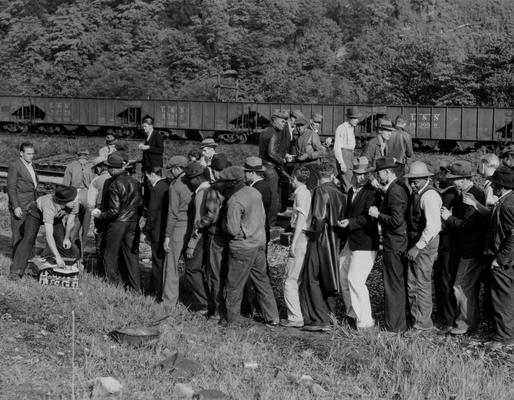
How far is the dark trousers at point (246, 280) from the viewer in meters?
8.23

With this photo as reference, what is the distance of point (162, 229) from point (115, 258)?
101cm

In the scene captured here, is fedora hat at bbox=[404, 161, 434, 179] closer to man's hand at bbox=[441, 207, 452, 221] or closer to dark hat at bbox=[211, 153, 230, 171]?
man's hand at bbox=[441, 207, 452, 221]

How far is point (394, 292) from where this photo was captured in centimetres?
795

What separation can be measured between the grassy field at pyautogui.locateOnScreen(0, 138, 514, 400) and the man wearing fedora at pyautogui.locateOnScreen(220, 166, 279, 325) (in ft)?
0.94

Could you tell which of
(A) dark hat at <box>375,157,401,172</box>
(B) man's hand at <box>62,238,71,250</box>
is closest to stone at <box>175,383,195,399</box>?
(A) dark hat at <box>375,157,401,172</box>

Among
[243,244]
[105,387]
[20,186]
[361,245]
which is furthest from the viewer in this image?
[20,186]

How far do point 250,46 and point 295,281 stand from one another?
46.2 m

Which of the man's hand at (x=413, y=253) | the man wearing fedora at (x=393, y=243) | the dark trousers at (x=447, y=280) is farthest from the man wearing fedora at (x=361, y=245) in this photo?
the dark trousers at (x=447, y=280)

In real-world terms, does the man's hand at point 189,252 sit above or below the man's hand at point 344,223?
below

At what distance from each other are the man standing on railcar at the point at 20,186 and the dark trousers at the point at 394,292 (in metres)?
5.39

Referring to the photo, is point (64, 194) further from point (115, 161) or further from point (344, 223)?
point (344, 223)

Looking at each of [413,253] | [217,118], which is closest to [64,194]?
[413,253]

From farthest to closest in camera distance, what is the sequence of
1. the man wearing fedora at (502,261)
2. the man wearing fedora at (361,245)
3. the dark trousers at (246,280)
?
the dark trousers at (246,280) < the man wearing fedora at (361,245) < the man wearing fedora at (502,261)

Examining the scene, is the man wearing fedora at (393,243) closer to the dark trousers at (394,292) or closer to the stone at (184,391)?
the dark trousers at (394,292)
